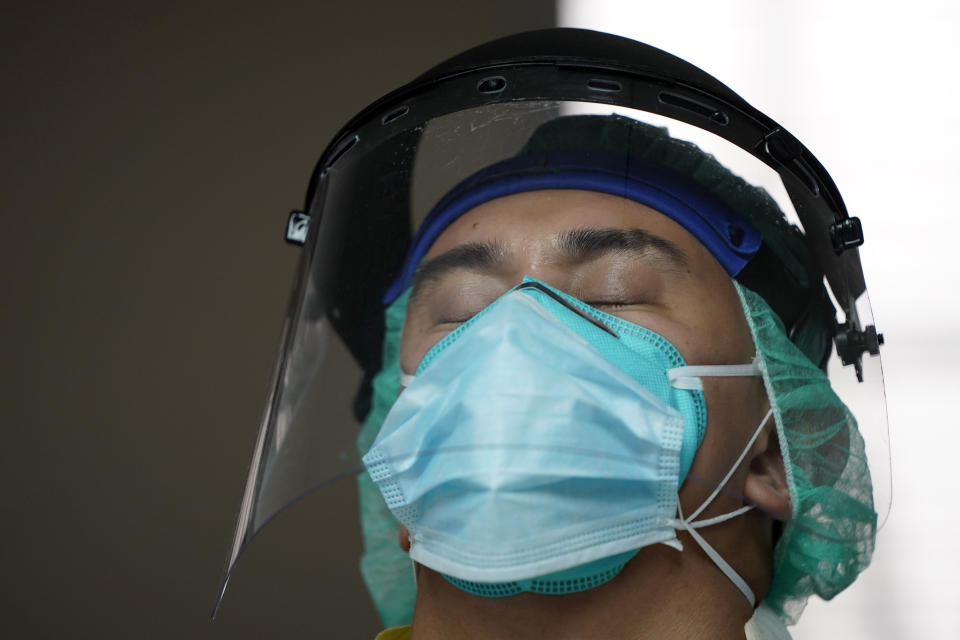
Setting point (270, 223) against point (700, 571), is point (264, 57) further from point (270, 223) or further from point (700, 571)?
point (700, 571)

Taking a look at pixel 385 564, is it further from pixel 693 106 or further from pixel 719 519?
pixel 693 106

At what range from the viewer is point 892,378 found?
222 cm

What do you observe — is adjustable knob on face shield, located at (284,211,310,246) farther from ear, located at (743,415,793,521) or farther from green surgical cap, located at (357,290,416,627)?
ear, located at (743,415,793,521)

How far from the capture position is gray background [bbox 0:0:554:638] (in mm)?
2014

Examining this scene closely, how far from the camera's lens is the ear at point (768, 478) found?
124 cm

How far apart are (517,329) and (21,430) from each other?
145cm

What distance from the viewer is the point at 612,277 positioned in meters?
1.25

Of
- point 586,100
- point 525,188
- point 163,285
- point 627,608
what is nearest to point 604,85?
point 586,100

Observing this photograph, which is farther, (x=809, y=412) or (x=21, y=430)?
(x=21, y=430)

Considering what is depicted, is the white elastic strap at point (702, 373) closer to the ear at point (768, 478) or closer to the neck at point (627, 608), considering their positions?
the ear at point (768, 478)

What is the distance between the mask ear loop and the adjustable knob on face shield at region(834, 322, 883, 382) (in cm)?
22

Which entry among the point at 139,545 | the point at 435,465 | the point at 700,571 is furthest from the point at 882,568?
the point at 139,545

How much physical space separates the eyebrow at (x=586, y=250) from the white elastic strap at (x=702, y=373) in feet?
0.49

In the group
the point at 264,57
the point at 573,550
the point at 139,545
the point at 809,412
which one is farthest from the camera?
the point at 264,57
